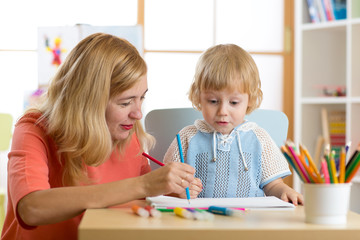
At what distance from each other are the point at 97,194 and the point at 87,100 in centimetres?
32

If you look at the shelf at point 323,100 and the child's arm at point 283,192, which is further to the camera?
the shelf at point 323,100

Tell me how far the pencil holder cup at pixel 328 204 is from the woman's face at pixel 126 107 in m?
0.54

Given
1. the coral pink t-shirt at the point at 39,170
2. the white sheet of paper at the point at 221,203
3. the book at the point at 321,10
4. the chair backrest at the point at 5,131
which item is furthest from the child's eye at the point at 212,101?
the book at the point at 321,10

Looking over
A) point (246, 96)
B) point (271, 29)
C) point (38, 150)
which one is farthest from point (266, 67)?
point (38, 150)

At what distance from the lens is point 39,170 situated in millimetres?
1130

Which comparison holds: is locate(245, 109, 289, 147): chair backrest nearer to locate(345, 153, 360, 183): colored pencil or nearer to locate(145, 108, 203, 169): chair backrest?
locate(145, 108, 203, 169): chair backrest

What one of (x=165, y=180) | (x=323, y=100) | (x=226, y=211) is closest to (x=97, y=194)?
(x=165, y=180)

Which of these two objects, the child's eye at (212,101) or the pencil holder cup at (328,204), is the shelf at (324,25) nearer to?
the child's eye at (212,101)

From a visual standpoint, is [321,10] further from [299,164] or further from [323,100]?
[299,164]

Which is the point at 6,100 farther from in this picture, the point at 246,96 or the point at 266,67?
the point at 246,96

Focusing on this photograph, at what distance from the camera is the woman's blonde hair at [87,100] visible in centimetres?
124

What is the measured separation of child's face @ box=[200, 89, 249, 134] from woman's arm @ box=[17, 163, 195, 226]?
539mm

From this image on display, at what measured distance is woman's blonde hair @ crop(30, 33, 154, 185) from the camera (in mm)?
1236

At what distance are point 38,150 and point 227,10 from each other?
3.19 metres
